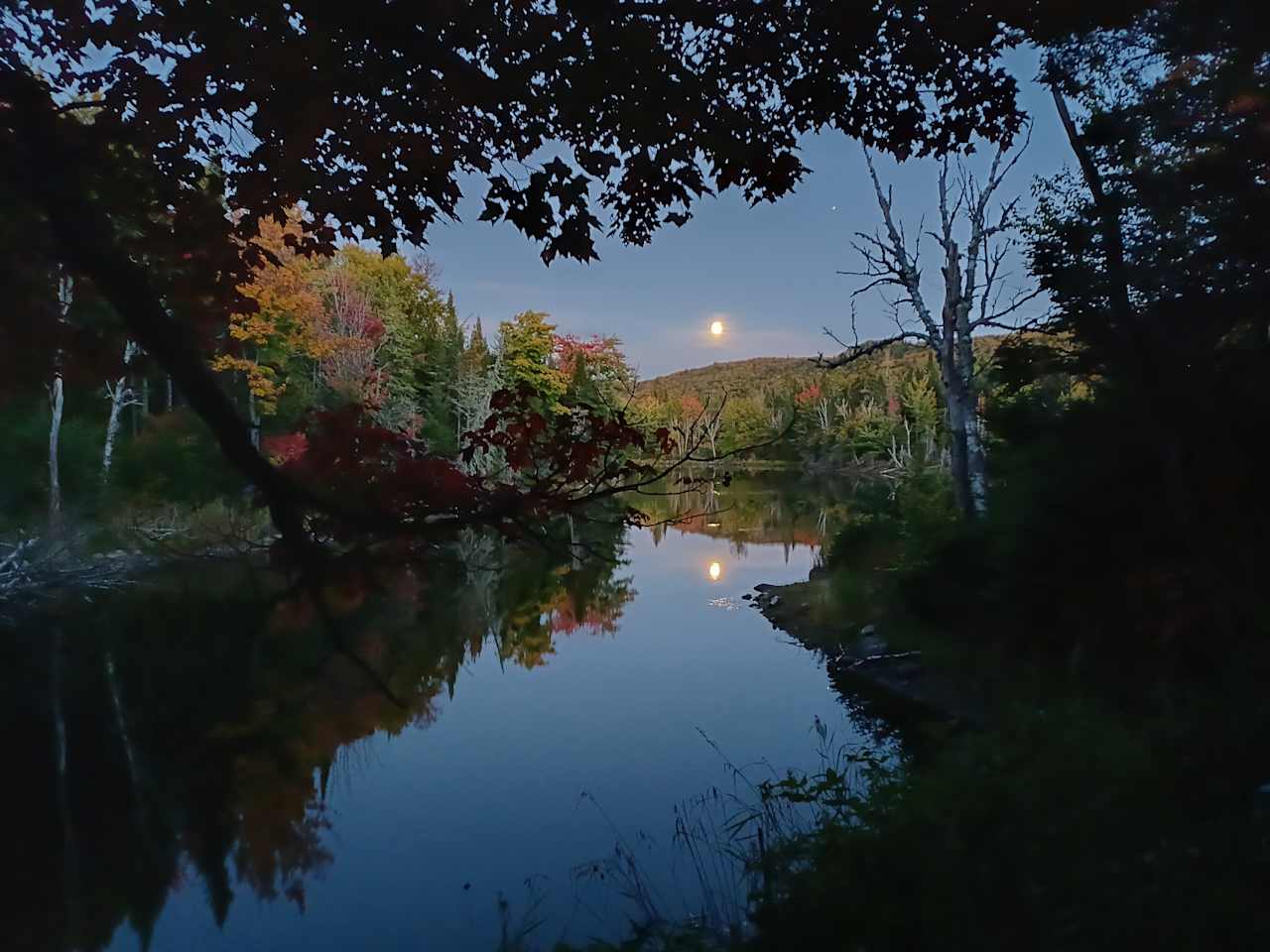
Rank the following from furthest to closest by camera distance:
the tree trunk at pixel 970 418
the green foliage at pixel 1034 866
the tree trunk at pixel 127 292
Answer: the tree trunk at pixel 970 418
the green foliage at pixel 1034 866
the tree trunk at pixel 127 292

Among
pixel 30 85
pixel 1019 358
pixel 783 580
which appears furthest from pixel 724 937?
pixel 783 580

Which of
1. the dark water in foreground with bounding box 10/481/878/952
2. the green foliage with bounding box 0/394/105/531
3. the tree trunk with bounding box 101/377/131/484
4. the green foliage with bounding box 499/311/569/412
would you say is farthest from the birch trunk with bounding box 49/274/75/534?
the green foliage with bounding box 499/311/569/412

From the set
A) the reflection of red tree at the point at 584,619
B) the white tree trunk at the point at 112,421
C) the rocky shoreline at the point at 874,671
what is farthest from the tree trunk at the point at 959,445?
the white tree trunk at the point at 112,421

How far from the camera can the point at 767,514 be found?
110 ft

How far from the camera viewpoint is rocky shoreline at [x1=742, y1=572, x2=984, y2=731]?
8906 millimetres

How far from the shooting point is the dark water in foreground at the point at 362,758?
5.51 metres

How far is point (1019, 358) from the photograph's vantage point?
6.55 metres

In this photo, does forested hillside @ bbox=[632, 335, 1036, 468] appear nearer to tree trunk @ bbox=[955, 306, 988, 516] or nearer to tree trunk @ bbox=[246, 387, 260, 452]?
tree trunk @ bbox=[955, 306, 988, 516]

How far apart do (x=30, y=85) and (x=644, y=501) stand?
3319 centimetres

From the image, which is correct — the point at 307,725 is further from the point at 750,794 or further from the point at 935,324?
the point at 935,324

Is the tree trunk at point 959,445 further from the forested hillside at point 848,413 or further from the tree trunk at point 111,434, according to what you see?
the forested hillside at point 848,413

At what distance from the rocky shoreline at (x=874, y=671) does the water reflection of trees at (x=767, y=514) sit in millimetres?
4901

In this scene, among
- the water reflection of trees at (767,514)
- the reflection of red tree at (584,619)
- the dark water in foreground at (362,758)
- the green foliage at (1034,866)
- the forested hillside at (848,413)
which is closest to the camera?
the green foliage at (1034,866)

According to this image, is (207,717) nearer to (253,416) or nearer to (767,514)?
(253,416)
